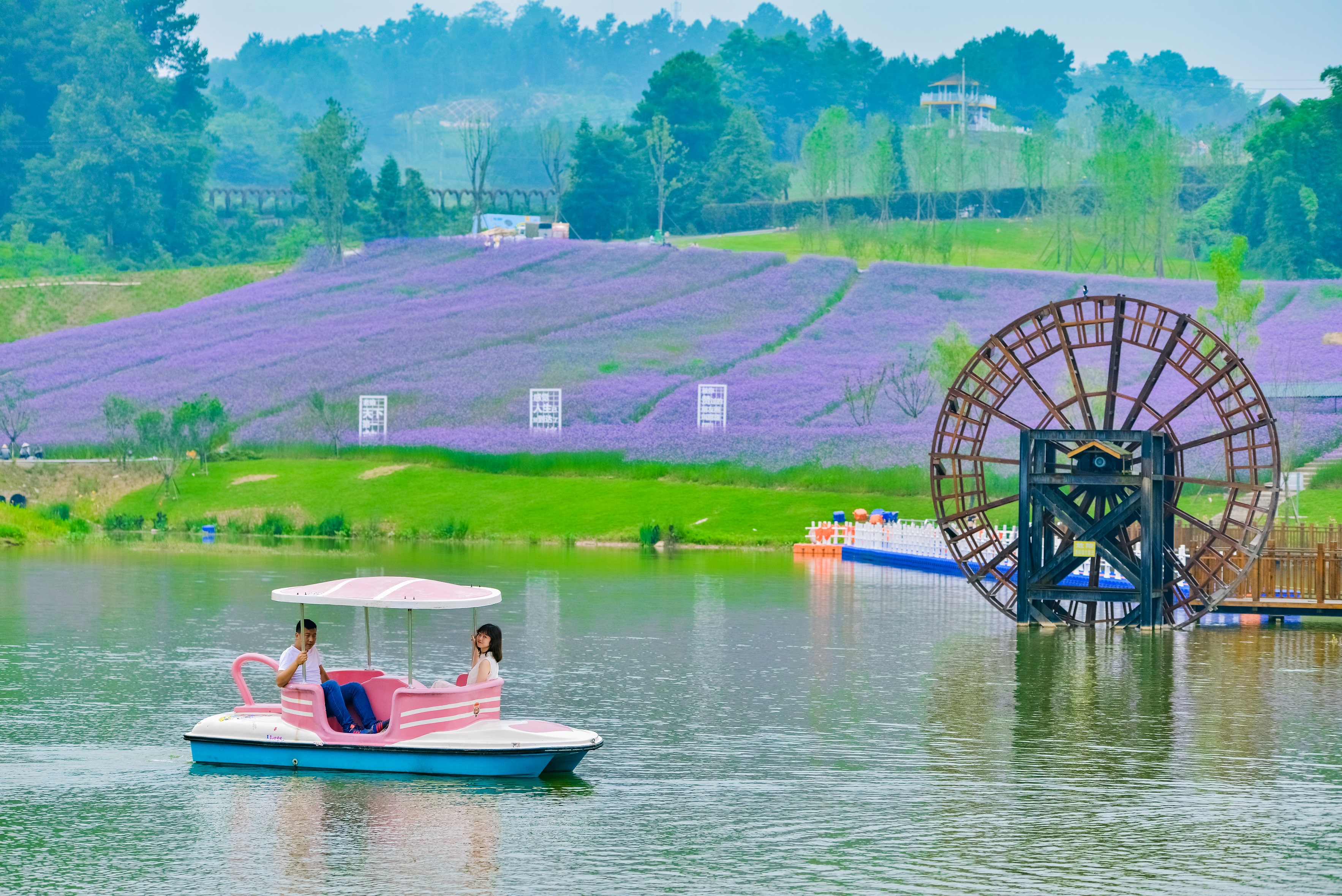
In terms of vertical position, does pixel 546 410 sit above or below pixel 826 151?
below

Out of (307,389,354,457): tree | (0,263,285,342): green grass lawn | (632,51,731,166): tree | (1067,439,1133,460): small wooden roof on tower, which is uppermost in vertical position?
(632,51,731,166): tree

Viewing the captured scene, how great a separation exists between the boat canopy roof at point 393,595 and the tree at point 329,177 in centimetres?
11468

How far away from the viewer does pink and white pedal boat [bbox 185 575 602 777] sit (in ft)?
83.6

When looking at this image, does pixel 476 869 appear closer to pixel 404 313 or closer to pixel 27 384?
pixel 27 384

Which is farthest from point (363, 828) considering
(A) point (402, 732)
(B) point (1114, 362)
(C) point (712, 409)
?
(C) point (712, 409)

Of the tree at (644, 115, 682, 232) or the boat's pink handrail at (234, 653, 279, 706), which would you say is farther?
the tree at (644, 115, 682, 232)

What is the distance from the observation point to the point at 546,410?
96250 mm

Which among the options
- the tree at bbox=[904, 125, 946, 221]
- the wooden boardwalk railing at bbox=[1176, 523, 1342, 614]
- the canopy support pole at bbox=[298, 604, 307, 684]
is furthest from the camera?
the tree at bbox=[904, 125, 946, 221]

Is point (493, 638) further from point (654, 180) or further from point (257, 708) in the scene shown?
point (654, 180)

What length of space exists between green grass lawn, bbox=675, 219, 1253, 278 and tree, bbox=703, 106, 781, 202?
9184mm

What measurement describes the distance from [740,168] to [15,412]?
85.8 m

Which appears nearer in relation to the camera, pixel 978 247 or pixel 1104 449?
pixel 1104 449

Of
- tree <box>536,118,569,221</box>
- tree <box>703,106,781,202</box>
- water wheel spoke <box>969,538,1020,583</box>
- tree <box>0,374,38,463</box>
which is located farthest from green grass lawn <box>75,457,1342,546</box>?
tree <box>703,106,781,202</box>

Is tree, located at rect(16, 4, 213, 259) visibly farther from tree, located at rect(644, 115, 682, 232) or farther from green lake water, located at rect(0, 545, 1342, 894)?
green lake water, located at rect(0, 545, 1342, 894)
